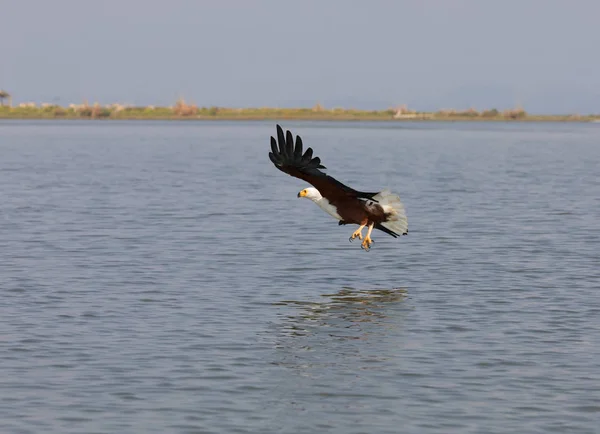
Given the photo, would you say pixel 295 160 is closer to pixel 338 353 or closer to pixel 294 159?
pixel 294 159

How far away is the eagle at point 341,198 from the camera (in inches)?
790

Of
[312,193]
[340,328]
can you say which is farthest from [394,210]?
[340,328]

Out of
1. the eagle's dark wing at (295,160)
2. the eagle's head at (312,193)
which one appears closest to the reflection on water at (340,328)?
the eagle's head at (312,193)

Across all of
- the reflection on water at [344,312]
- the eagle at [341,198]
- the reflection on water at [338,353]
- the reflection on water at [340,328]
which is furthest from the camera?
the eagle at [341,198]

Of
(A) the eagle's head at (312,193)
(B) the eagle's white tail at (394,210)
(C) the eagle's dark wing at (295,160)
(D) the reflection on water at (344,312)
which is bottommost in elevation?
(D) the reflection on water at (344,312)

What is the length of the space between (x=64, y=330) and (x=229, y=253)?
9.40 meters

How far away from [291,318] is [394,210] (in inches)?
141

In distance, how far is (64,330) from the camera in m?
17.4

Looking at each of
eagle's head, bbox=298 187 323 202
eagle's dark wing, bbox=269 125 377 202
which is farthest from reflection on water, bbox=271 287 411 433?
eagle's dark wing, bbox=269 125 377 202

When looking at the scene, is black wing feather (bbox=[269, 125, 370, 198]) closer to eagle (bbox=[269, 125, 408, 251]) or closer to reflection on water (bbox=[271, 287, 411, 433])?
eagle (bbox=[269, 125, 408, 251])

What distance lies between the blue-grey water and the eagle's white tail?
1093mm

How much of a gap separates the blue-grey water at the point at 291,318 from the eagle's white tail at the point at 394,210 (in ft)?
3.58

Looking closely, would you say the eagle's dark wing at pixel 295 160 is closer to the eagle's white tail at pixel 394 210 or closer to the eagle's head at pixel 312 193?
the eagle's head at pixel 312 193

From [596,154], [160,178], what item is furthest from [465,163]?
[160,178]
